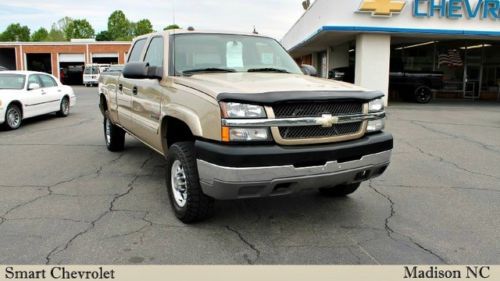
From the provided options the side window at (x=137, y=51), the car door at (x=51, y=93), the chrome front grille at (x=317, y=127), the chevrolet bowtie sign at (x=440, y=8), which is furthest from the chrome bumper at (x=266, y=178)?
the chevrolet bowtie sign at (x=440, y=8)

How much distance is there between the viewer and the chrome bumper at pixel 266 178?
3795mm

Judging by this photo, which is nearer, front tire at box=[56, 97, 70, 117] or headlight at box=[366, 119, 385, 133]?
headlight at box=[366, 119, 385, 133]

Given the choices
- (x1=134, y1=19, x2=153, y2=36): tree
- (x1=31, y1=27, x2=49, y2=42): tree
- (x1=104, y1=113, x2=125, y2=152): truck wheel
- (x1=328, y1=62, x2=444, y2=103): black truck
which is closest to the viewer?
(x1=104, y1=113, x2=125, y2=152): truck wheel

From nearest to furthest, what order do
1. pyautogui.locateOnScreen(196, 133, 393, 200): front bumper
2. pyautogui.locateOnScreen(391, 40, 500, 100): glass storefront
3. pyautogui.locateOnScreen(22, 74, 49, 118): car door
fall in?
1. pyautogui.locateOnScreen(196, 133, 393, 200): front bumper
2. pyautogui.locateOnScreen(22, 74, 49, 118): car door
3. pyautogui.locateOnScreen(391, 40, 500, 100): glass storefront

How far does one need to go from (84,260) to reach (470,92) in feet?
85.8

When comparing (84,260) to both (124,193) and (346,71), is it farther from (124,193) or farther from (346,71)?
(346,71)

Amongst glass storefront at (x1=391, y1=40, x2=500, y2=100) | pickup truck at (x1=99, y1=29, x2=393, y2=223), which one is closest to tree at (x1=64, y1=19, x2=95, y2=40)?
glass storefront at (x1=391, y1=40, x2=500, y2=100)

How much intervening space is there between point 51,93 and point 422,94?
15.7m

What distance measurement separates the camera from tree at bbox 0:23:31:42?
121 m

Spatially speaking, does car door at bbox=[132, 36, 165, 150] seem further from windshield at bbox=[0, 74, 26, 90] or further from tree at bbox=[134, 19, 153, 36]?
tree at bbox=[134, 19, 153, 36]

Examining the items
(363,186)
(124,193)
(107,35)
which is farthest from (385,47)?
(107,35)

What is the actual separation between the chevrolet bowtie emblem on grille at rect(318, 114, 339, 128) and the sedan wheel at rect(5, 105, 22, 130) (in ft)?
32.5

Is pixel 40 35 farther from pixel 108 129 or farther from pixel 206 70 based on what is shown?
pixel 206 70

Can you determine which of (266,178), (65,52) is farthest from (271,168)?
(65,52)
